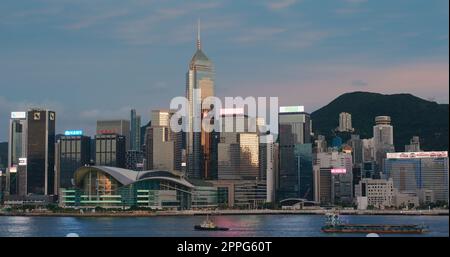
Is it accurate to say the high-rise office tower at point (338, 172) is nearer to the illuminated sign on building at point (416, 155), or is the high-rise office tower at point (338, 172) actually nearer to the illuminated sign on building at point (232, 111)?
the illuminated sign on building at point (416, 155)

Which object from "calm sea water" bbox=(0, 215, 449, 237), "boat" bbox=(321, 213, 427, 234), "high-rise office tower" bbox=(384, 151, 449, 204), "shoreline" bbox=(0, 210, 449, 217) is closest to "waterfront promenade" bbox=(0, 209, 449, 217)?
"shoreline" bbox=(0, 210, 449, 217)

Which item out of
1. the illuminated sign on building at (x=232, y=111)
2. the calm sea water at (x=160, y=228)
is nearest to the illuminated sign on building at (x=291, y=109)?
the illuminated sign on building at (x=232, y=111)

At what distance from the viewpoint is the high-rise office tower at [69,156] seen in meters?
86.3

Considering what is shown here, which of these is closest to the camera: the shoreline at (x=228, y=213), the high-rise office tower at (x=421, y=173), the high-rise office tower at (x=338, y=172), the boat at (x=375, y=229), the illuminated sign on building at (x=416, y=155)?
the boat at (x=375, y=229)

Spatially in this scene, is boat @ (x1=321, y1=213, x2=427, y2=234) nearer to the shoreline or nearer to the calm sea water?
the calm sea water

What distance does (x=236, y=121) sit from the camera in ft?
296

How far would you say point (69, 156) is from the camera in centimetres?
8694

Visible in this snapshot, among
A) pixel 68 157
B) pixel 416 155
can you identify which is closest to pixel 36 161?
pixel 68 157

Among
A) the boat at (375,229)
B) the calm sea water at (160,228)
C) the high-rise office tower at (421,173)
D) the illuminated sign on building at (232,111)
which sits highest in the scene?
the illuminated sign on building at (232,111)

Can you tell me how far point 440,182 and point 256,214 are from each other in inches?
927

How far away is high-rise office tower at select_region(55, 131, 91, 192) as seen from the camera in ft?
283

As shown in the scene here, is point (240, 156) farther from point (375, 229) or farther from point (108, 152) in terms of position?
point (375, 229)

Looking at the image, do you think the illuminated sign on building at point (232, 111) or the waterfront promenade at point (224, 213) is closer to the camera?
the waterfront promenade at point (224, 213)

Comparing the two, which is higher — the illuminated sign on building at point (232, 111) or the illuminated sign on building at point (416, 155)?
the illuminated sign on building at point (232, 111)
